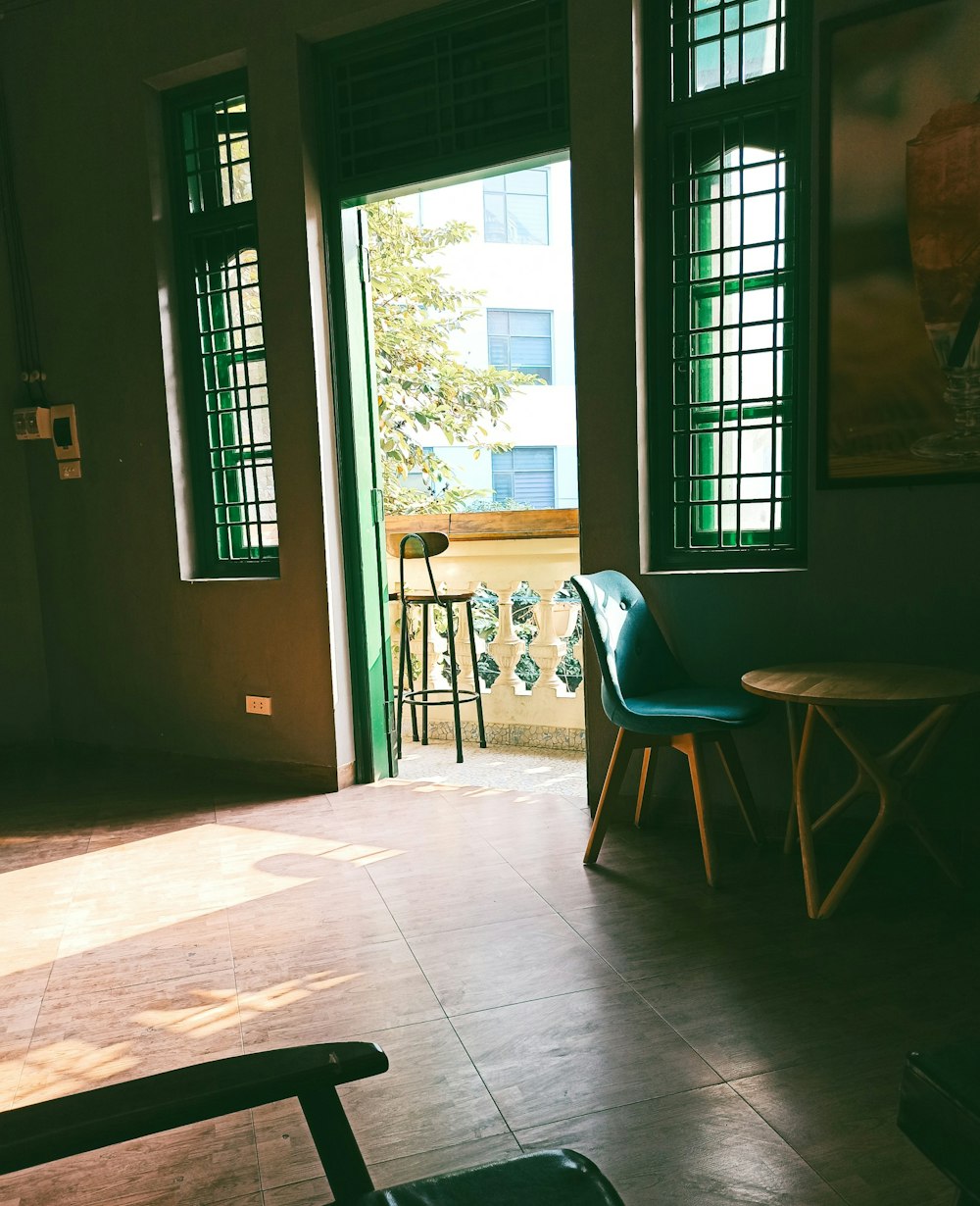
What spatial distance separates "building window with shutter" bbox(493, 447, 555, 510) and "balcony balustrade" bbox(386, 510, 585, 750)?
713cm

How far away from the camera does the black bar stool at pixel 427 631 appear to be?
4.93 metres

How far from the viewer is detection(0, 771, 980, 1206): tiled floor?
1.80 meters

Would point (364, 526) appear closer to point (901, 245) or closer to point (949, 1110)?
point (901, 245)

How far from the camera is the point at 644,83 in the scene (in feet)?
11.4

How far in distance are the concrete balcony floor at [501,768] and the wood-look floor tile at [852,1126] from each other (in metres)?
2.01

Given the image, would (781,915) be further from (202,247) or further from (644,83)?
(202,247)

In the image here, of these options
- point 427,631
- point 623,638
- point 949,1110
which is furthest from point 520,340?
point 949,1110

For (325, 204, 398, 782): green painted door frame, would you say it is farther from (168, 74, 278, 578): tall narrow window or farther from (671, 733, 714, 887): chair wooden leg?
(671, 733, 714, 887): chair wooden leg

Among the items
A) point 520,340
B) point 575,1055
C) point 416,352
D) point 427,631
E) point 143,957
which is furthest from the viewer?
point 520,340

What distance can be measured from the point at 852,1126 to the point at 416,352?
627cm

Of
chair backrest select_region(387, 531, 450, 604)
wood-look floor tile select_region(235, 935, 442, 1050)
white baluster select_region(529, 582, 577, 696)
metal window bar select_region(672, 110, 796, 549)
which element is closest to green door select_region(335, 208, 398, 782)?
chair backrest select_region(387, 531, 450, 604)

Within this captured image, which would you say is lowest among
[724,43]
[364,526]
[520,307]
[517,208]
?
[364,526]

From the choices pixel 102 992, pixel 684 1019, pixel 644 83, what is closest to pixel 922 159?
pixel 644 83

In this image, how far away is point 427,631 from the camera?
5.33 meters
